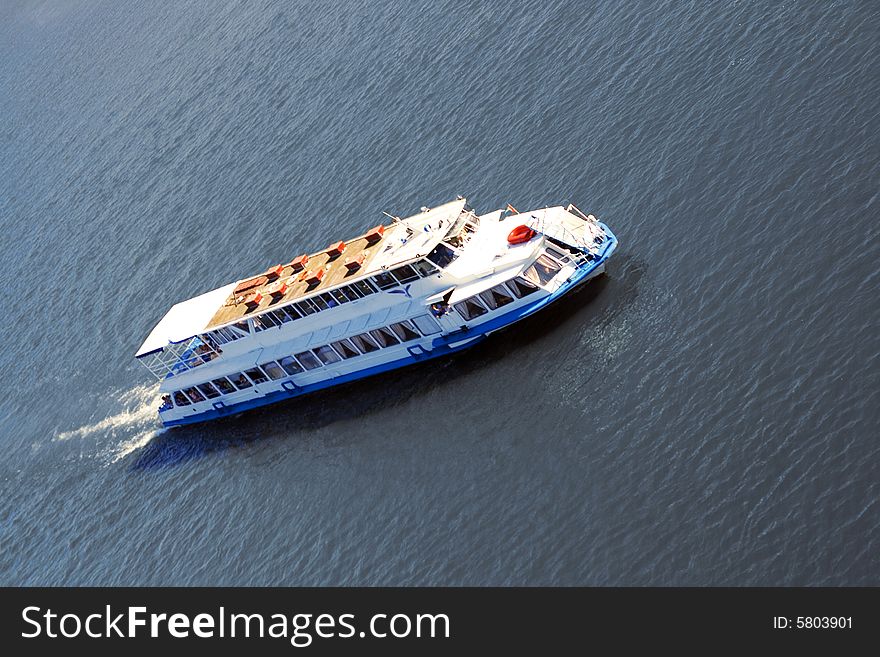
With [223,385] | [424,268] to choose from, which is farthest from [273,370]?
[424,268]

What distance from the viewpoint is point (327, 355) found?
100m

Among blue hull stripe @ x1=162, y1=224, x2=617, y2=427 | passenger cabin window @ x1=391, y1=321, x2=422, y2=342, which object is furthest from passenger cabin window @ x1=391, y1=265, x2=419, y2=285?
blue hull stripe @ x1=162, y1=224, x2=617, y2=427

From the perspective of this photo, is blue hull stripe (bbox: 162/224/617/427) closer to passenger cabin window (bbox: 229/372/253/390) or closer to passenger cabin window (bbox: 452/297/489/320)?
passenger cabin window (bbox: 452/297/489/320)

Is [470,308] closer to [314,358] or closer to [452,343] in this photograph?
[452,343]

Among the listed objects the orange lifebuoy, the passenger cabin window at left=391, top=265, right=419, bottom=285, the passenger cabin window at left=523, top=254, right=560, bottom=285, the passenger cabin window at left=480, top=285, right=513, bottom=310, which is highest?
the orange lifebuoy

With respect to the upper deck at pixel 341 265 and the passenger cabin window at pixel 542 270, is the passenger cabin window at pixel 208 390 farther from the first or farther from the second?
the passenger cabin window at pixel 542 270

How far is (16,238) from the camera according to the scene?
148875 millimetres

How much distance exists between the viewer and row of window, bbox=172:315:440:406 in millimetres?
96688

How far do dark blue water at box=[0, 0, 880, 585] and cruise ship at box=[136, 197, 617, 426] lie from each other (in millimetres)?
2320

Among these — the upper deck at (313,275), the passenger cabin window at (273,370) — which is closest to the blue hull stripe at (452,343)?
the passenger cabin window at (273,370)

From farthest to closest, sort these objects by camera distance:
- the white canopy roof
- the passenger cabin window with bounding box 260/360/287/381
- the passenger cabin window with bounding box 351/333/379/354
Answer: the white canopy roof
the passenger cabin window with bounding box 260/360/287/381
the passenger cabin window with bounding box 351/333/379/354
